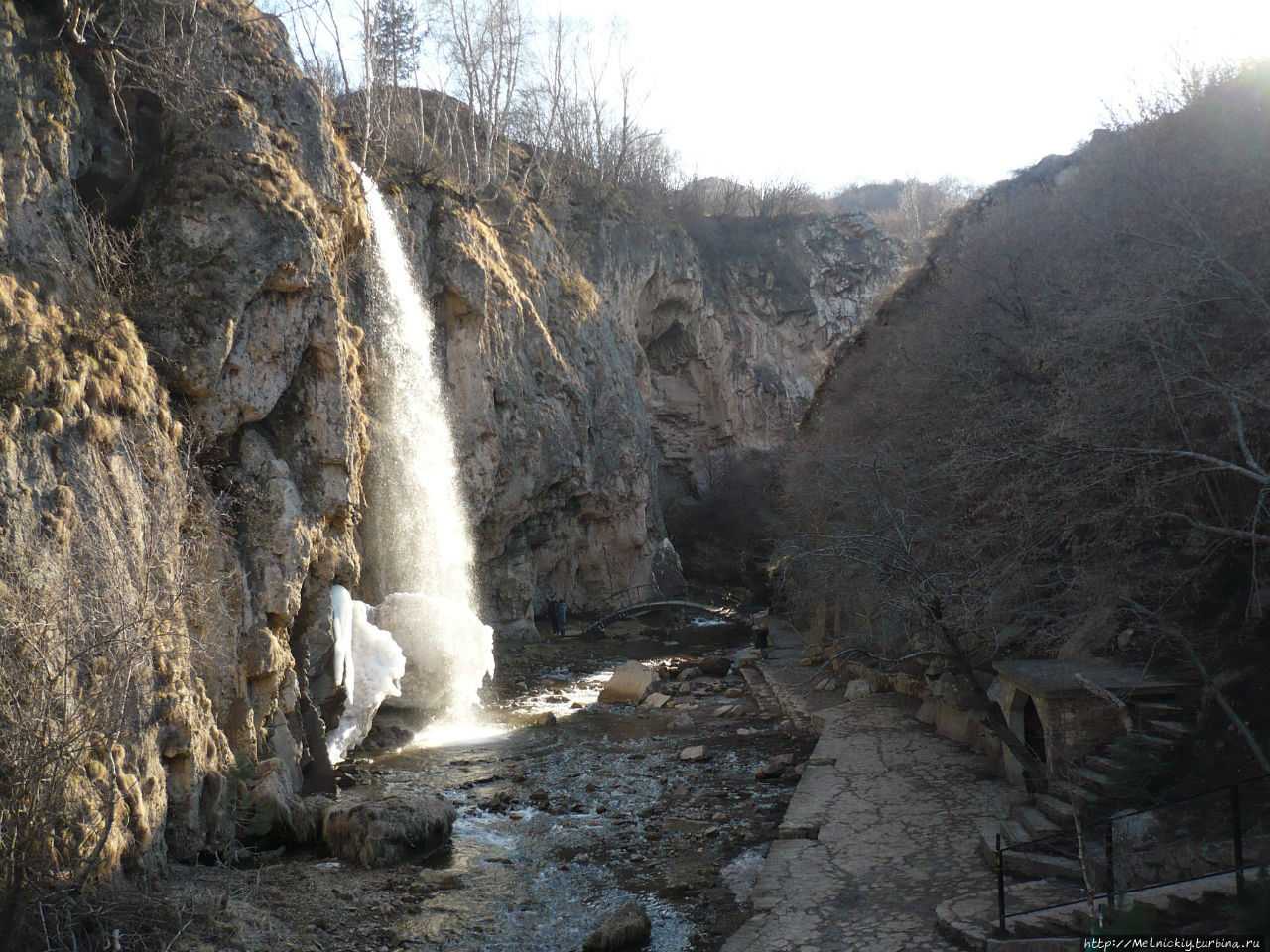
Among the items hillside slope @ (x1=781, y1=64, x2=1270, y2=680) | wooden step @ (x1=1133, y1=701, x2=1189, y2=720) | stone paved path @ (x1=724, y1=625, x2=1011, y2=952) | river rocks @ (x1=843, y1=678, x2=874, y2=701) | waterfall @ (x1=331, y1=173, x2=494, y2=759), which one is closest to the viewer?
stone paved path @ (x1=724, y1=625, x2=1011, y2=952)

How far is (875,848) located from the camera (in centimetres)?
880

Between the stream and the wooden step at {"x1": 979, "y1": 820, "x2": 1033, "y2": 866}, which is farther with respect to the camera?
the stream

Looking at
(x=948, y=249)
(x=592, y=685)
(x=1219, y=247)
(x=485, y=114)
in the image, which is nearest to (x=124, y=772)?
(x=1219, y=247)

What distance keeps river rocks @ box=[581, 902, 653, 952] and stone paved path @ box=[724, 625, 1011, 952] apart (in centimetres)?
106

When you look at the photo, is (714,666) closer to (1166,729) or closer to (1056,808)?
(1056,808)

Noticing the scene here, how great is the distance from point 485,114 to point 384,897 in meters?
27.7

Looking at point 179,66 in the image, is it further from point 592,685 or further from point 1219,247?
point 592,685

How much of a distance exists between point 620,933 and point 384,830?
3.45 meters

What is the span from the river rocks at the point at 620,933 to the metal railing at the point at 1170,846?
3031 mm

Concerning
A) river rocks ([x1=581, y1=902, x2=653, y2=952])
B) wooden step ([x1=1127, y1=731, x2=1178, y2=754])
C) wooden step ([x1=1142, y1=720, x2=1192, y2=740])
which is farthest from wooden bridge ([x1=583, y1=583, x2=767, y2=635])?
wooden step ([x1=1127, y1=731, x2=1178, y2=754])

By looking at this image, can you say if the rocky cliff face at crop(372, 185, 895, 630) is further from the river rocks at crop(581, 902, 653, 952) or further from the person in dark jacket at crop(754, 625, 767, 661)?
the river rocks at crop(581, 902, 653, 952)

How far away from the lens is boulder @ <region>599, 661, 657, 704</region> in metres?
18.9

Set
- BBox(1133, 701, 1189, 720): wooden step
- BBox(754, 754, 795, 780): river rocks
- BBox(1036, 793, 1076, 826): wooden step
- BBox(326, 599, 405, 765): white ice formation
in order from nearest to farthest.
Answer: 1. BBox(1036, 793, 1076, 826): wooden step
2. BBox(1133, 701, 1189, 720): wooden step
3. BBox(754, 754, 795, 780): river rocks
4. BBox(326, 599, 405, 765): white ice formation

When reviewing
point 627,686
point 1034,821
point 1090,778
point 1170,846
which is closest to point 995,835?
point 1034,821
